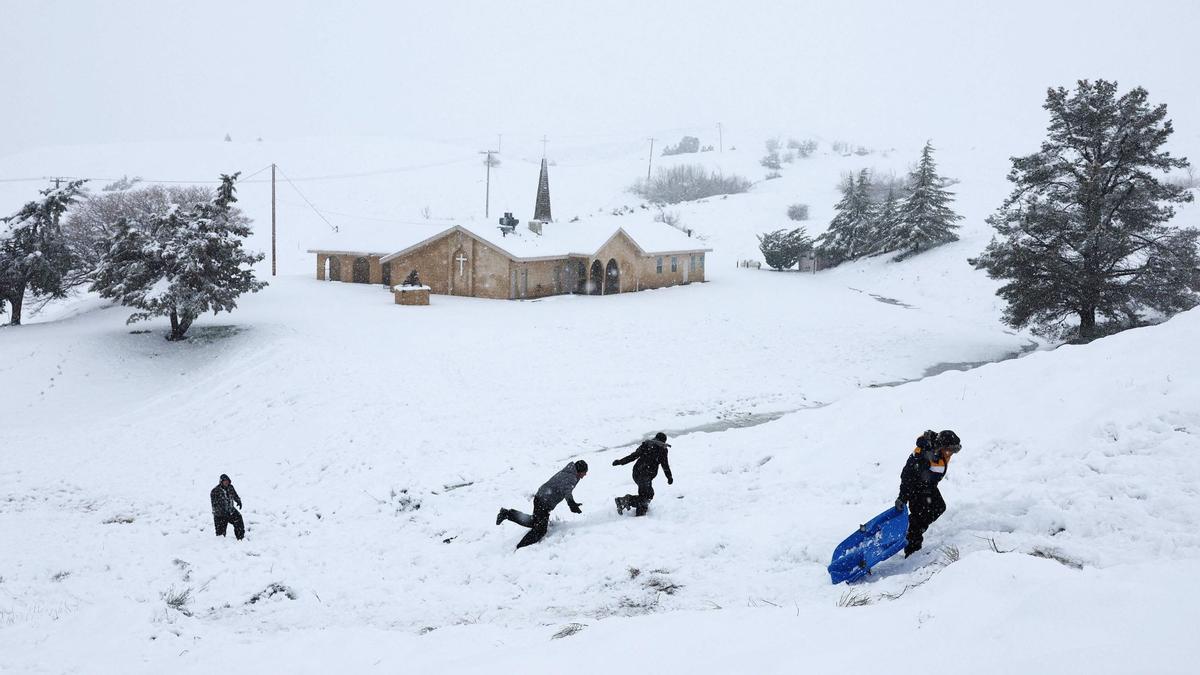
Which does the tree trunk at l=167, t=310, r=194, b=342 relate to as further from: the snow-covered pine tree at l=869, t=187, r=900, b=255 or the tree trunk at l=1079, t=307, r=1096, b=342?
the snow-covered pine tree at l=869, t=187, r=900, b=255

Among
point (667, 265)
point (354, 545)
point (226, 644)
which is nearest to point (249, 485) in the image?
point (354, 545)

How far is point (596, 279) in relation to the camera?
148 feet

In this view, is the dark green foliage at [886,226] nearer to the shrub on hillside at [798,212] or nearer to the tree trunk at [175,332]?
the shrub on hillside at [798,212]

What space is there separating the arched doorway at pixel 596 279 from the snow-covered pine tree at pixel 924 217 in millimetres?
24835

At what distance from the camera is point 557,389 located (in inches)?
938

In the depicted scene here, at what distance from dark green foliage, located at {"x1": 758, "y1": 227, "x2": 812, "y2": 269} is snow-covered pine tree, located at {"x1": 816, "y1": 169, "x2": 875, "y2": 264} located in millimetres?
1527

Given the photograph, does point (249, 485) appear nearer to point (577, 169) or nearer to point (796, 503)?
point (796, 503)

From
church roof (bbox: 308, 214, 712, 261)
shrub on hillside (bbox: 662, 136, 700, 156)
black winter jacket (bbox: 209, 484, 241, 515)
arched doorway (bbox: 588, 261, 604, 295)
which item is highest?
shrub on hillside (bbox: 662, 136, 700, 156)

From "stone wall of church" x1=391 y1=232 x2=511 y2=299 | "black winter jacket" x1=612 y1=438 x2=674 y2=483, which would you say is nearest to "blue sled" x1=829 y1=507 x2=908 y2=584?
"black winter jacket" x1=612 y1=438 x2=674 y2=483

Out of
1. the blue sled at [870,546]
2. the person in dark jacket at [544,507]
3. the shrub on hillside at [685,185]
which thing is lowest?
the person in dark jacket at [544,507]

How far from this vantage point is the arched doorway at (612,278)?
45.6 m

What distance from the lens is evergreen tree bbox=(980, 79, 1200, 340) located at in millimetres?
26188

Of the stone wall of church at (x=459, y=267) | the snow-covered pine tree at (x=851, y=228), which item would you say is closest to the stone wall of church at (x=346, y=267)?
the stone wall of church at (x=459, y=267)

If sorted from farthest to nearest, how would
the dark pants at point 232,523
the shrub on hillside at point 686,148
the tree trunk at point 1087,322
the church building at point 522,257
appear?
the shrub on hillside at point 686,148
the church building at point 522,257
the tree trunk at point 1087,322
the dark pants at point 232,523
